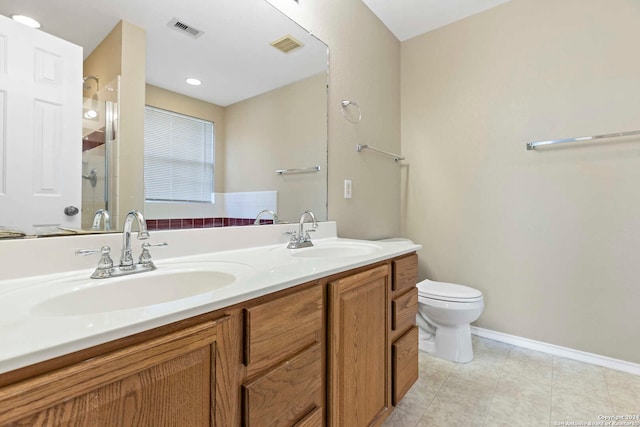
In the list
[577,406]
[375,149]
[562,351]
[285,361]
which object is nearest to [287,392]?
[285,361]

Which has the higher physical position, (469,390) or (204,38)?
(204,38)

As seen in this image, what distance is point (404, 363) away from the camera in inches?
52.6

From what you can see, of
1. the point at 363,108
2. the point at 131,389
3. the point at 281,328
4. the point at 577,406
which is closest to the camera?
the point at 131,389

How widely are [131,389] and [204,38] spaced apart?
1.23 metres

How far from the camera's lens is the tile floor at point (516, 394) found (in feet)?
4.48

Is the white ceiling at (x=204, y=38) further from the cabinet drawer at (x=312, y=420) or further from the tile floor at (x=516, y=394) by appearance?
the tile floor at (x=516, y=394)

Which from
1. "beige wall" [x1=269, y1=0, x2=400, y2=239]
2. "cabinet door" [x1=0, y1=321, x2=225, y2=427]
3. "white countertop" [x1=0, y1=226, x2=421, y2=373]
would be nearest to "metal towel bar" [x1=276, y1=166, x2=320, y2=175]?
"beige wall" [x1=269, y1=0, x2=400, y2=239]

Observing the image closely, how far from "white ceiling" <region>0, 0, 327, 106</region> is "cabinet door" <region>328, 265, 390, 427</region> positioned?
953 mm

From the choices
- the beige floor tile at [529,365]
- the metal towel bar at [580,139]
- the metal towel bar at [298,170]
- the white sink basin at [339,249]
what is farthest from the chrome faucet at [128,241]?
the metal towel bar at [580,139]

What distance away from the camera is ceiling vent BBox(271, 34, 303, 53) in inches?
60.5

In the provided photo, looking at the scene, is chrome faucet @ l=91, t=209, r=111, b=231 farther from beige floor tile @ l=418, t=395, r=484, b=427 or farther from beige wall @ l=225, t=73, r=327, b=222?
beige floor tile @ l=418, t=395, r=484, b=427

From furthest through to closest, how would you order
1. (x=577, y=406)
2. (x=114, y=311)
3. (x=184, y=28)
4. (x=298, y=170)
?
1. (x=298, y=170)
2. (x=577, y=406)
3. (x=184, y=28)
4. (x=114, y=311)

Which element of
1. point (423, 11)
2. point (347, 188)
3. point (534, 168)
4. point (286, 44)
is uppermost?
point (423, 11)

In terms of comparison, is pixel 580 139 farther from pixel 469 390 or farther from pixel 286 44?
pixel 286 44
